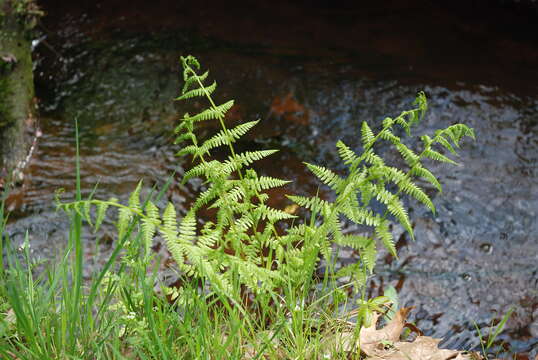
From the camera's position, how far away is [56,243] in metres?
3.67

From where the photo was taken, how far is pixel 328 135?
4609 mm

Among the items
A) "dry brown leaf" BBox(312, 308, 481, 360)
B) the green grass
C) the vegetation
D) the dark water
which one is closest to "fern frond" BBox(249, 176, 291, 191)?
the vegetation

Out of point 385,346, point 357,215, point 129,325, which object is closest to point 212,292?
point 129,325

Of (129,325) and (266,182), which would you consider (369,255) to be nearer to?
(266,182)

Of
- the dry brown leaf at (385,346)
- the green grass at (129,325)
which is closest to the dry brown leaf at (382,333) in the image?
the dry brown leaf at (385,346)

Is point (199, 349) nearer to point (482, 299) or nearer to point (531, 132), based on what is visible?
point (482, 299)

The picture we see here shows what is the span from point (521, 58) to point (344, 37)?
174 cm

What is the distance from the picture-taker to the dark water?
333 cm

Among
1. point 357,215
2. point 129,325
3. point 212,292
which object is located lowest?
point 129,325

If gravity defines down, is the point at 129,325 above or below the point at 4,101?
below

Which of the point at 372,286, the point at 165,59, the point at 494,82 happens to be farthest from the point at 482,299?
the point at 165,59

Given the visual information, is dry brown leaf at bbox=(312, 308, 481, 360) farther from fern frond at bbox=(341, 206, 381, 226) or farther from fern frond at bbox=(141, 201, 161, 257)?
fern frond at bbox=(141, 201, 161, 257)

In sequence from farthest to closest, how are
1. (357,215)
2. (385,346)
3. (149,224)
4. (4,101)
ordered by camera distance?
(4,101), (385,346), (357,215), (149,224)

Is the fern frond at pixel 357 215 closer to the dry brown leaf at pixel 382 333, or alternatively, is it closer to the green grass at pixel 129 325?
the green grass at pixel 129 325
